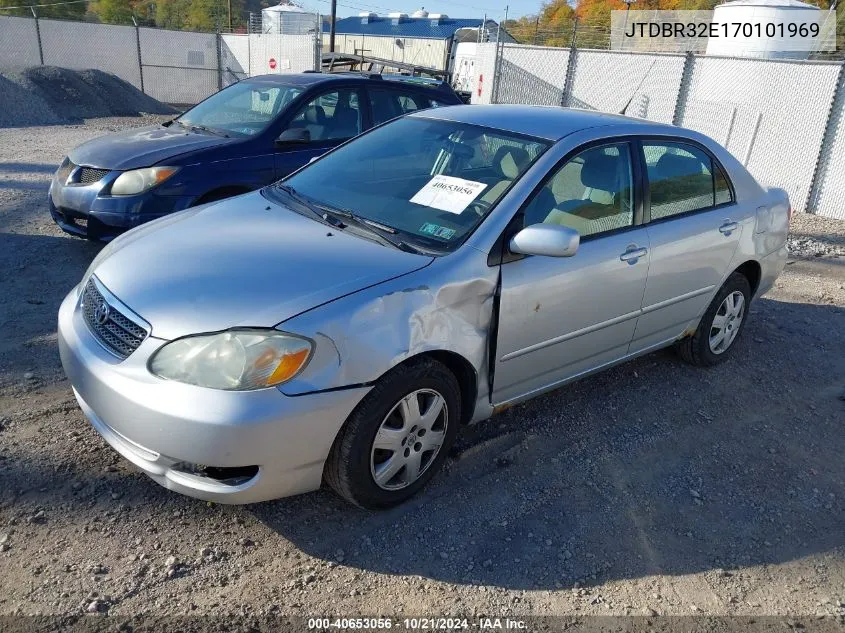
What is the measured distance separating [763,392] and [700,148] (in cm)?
168

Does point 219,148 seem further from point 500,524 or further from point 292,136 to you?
point 500,524

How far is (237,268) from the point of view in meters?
2.86

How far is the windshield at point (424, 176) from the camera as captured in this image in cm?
324

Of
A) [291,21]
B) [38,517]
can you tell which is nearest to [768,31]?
[38,517]

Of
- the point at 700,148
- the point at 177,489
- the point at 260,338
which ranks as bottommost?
the point at 177,489

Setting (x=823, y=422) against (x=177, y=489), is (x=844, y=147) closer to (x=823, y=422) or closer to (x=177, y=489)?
(x=823, y=422)

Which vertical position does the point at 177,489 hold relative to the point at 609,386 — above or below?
above

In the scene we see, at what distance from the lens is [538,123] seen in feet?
12.2

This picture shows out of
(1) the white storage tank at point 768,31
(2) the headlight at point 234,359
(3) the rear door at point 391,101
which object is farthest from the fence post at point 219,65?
(2) the headlight at point 234,359

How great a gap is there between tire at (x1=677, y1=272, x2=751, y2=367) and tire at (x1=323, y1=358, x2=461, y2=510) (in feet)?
7.39

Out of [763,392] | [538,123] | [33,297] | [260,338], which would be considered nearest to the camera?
[260,338]

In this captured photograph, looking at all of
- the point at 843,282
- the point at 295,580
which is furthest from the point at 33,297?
the point at 843,282

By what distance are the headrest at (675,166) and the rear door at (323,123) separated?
10.6ft

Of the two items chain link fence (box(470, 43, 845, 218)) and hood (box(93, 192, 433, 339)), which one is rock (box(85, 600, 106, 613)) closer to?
Result: hood (box(93, 192, 433, 339))
